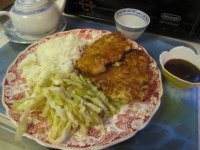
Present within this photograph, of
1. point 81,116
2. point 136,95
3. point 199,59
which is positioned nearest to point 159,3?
point 199,59

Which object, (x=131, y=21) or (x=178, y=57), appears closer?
(x=178, y=57)

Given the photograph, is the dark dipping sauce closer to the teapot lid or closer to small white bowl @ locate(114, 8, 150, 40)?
small white bowl @ locate(114, 8, 150, 40)

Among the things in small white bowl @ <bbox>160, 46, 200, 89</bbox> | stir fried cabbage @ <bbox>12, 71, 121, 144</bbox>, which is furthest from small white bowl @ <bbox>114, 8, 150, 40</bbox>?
stir fried cabbage @ <bbox>12, 71, 121, 144</bbox>

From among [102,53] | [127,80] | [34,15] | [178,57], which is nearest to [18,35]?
[34,15]

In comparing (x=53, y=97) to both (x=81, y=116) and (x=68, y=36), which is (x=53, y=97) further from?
(x=68, y=36)

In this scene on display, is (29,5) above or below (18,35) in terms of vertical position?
above

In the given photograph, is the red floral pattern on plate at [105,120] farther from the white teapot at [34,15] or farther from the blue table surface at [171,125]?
the white teapot at [34,15]

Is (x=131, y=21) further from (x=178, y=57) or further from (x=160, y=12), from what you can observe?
(x=178, y=57)
